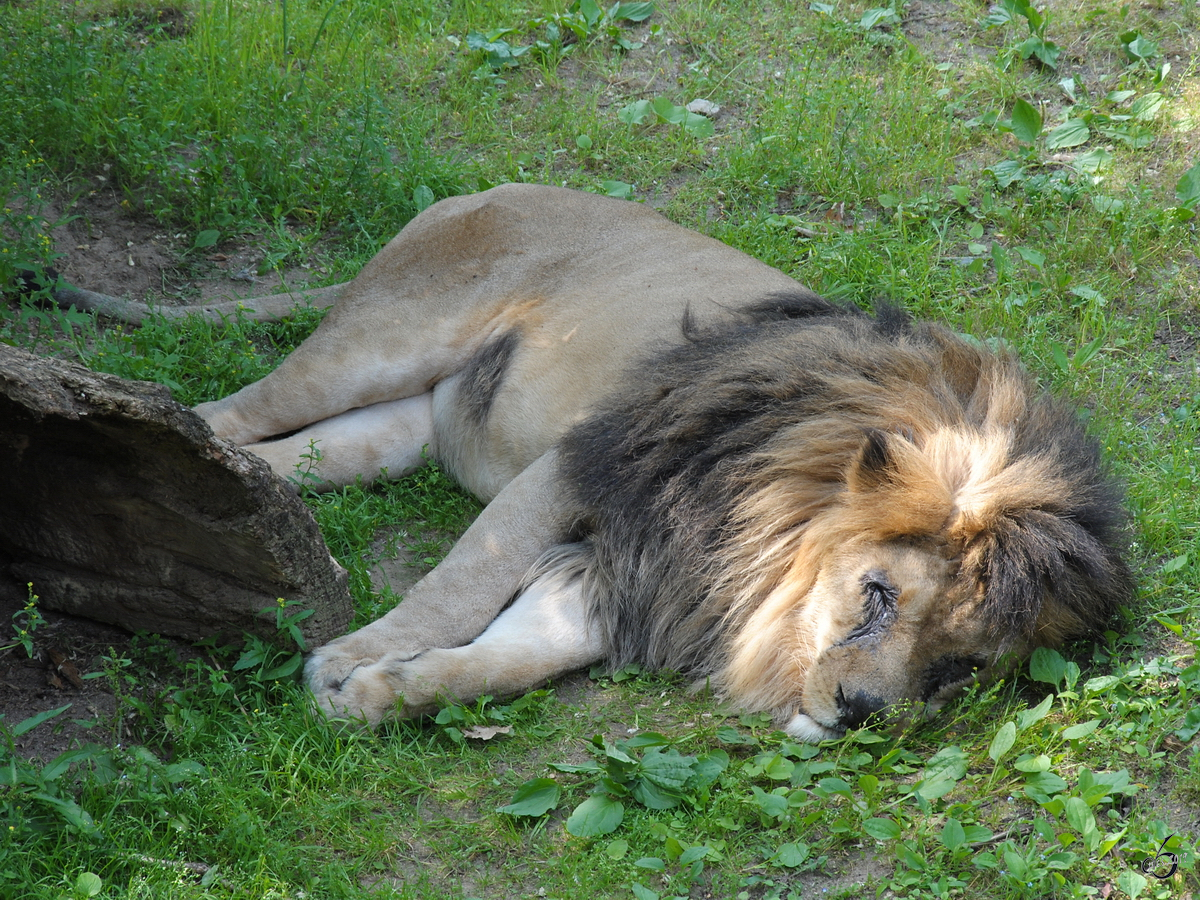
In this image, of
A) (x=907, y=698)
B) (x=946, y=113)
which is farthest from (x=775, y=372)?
(x=946, y=113)

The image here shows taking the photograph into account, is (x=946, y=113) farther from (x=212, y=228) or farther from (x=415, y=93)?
(x=212, y=228)

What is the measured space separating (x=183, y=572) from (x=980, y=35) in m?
5.24

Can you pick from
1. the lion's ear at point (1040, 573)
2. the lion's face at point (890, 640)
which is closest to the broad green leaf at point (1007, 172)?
the lion's ear at point (1040, 573)

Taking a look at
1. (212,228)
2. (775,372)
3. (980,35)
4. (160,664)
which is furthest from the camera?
(980,35)

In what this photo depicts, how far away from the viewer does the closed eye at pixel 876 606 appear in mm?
2818

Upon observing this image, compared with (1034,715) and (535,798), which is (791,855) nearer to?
(535,798)

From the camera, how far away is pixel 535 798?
2676 mm

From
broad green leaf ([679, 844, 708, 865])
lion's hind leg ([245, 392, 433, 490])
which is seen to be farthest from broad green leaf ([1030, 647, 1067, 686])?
lion's hind leg ([245, 392, 433, 490])

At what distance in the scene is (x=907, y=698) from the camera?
2791mm

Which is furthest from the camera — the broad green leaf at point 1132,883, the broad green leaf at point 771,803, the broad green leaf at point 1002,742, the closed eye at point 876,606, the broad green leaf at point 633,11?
the broad green leaf at point 633,11

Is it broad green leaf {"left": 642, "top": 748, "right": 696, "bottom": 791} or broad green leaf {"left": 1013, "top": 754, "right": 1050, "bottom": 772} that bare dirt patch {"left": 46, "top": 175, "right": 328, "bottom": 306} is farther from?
broad green leaf {"left": 1013, "top": 754, "right": 1050, "bottom": 772}

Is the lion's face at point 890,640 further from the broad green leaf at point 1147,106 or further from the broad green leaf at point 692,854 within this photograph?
the broad green leaf at point 1147,106

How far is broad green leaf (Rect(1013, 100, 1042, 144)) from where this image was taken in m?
5.46

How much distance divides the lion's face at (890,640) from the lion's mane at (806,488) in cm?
6
